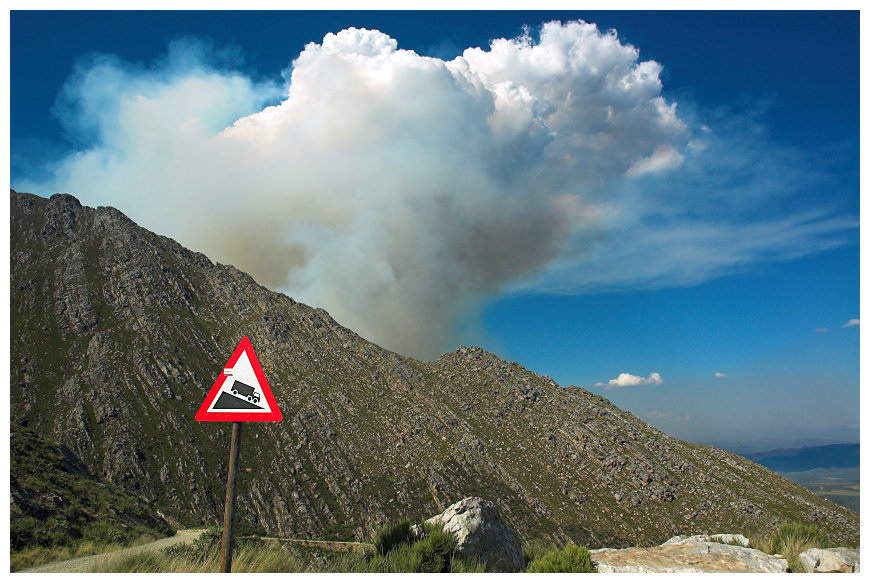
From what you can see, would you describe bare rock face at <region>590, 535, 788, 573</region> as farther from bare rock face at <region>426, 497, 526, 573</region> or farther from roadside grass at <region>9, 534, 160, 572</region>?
roadside grass at <region>9, 534, 160, 572</region>

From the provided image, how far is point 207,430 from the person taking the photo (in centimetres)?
9650

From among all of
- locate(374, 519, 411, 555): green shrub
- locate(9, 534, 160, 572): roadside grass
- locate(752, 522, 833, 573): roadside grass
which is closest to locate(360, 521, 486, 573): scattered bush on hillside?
locate(374, 519, 411, 555): green shrub

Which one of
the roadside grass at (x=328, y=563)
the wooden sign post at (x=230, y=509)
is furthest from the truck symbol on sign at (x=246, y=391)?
the roadside grass at (x=328, y=563)

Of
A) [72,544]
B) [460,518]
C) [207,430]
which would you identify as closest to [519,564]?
[460,518]

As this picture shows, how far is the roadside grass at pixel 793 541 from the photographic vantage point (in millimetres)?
13031

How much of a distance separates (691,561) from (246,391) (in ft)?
43.0

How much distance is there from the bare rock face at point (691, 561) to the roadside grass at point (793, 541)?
0.89m

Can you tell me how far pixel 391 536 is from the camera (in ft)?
44.1

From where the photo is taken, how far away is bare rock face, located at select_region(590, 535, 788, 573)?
12.0 m

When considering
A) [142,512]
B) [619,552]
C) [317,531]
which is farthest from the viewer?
[317,531]

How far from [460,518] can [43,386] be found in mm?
109867

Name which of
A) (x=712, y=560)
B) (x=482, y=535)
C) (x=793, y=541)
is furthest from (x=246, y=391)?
(x=793, y=541)

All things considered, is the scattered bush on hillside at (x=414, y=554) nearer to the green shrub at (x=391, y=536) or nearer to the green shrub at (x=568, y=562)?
the green shrub at (x=391, y=536)
